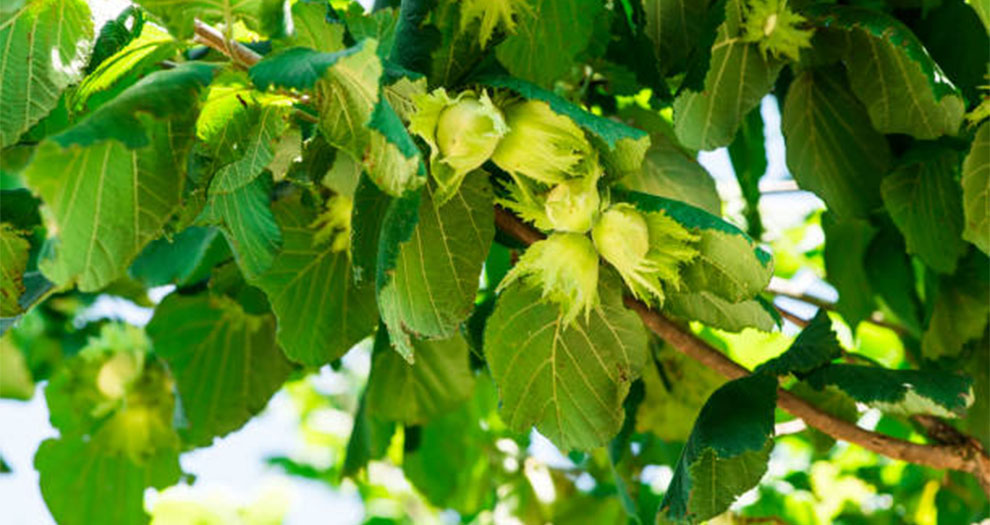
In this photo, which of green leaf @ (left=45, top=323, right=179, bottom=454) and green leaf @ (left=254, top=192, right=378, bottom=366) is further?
green leaf @ (left=45, top=323, right=179, bottom=454)

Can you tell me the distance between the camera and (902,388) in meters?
1.24

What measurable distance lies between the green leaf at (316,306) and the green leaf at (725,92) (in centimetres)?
39

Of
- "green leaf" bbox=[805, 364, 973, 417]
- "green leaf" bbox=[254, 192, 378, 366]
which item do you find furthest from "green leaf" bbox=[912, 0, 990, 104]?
"green leaf" bbox=[254, 192, 378, 366]

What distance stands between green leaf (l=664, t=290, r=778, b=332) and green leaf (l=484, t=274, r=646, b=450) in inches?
2.2

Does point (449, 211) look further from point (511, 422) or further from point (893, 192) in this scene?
point (893, 192)

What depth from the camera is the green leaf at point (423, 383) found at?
1817 millimetres

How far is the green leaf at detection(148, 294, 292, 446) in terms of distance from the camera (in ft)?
5.55

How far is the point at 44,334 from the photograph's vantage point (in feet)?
8.23

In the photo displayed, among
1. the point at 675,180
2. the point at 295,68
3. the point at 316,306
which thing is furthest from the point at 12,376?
the point at 295,68

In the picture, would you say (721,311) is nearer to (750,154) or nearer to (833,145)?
(833,145)

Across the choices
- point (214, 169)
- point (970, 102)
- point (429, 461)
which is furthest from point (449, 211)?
point (429, 461)

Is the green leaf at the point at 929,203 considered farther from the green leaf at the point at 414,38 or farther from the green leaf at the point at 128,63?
the green leaf at the point at 128,63

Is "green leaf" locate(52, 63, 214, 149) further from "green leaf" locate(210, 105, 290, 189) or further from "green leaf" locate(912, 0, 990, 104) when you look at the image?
"green leaf" locate(912, 0, 990, 104)

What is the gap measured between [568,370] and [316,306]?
36 cm
